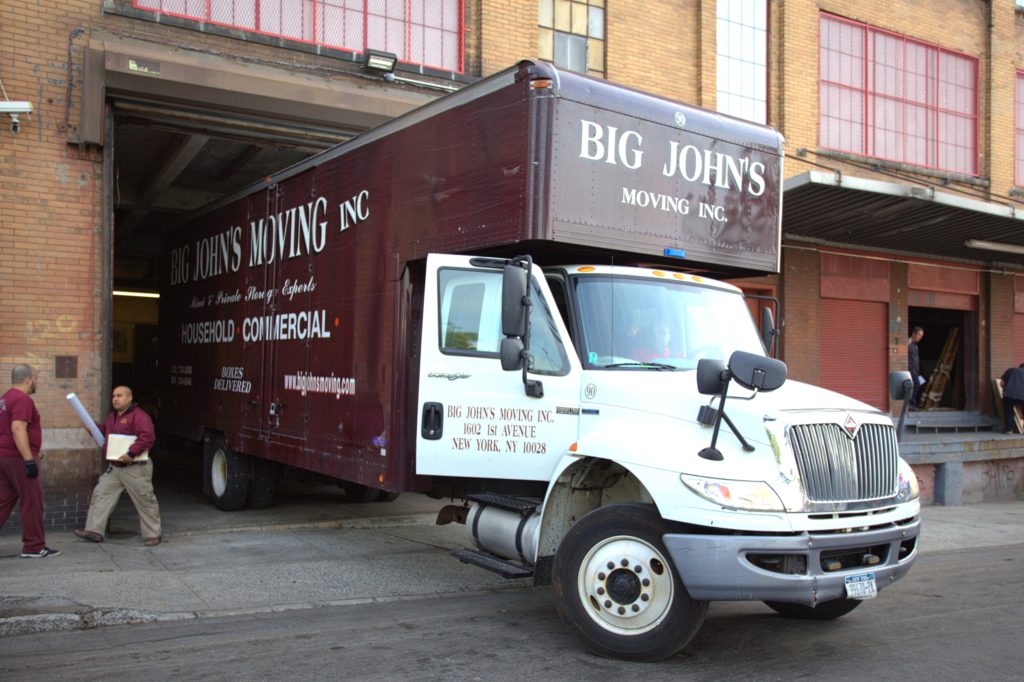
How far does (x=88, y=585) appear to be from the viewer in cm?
732

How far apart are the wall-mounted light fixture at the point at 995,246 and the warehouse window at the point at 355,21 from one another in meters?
10.1

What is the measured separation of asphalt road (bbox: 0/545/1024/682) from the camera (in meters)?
5.42

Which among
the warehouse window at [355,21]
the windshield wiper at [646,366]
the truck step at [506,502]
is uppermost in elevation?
the warehouse window at [355,21]

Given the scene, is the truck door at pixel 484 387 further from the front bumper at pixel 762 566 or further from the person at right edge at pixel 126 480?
the person at right edge at pixel 126 480

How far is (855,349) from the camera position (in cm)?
1720

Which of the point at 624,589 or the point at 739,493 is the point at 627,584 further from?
the point at 739,493

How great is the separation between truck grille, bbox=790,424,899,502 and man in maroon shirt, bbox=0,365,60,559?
21.4ft

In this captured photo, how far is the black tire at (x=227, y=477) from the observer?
36.4ft

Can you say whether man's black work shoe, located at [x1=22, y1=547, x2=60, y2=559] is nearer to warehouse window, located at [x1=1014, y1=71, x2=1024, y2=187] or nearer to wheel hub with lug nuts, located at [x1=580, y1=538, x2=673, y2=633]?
wheel hub with lug nuts, located at [x1=580, y1=538, x2=673, y2=633]

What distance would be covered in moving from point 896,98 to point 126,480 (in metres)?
15.6

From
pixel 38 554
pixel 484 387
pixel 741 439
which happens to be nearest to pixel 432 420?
pixel 484 387

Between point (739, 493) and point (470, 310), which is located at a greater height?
point (470, 310)

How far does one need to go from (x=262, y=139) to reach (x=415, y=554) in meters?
5.90

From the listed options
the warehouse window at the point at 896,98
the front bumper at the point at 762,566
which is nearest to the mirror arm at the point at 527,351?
the front bumper at the point at 762,566
